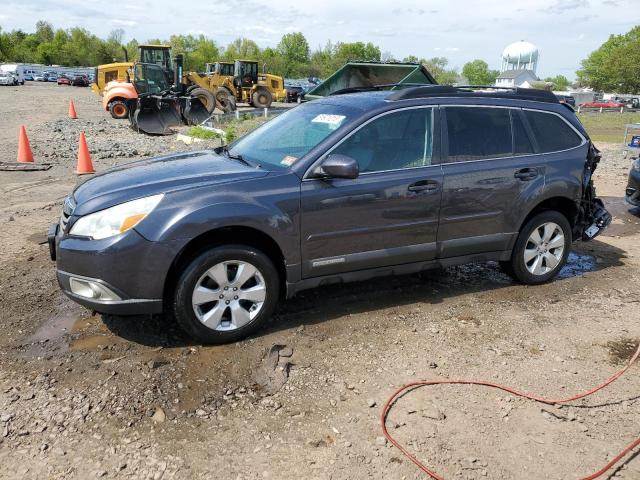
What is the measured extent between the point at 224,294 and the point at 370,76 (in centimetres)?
565

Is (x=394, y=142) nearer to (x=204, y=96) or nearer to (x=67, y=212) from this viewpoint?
(x=67, y=212)

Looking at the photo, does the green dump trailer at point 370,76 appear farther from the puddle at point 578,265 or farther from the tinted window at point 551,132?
the puddle at point 578,265

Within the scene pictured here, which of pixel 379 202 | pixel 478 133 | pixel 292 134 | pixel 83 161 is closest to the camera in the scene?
pixel 379 202

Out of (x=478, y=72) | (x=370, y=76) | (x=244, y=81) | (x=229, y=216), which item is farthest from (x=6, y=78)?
(x=478, y=72)

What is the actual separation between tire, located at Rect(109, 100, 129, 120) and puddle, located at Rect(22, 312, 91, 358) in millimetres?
18329

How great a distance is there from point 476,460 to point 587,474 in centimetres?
56

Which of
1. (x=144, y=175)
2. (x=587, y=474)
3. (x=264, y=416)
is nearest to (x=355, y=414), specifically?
(x=264, y=416)

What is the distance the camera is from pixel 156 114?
17.4 metres

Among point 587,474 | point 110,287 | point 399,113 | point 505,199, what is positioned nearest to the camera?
point 587,474

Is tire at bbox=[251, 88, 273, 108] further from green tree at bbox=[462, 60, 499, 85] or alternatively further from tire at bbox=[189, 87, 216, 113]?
green tree at bbox=[462, 60, 499, 85]

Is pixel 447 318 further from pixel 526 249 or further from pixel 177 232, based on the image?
pixel 177 232

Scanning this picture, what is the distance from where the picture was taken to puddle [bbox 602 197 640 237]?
7.68m

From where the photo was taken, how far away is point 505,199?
16.3ft

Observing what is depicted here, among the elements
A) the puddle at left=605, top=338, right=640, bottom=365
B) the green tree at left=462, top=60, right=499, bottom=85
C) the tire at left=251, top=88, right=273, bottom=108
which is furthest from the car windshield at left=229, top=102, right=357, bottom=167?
the green tree at left=462, top=60, right=499, bottom=85
